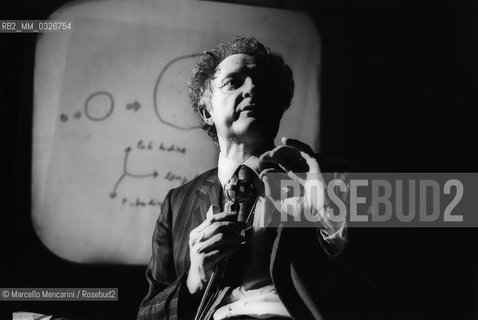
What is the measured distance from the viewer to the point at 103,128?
1.53m

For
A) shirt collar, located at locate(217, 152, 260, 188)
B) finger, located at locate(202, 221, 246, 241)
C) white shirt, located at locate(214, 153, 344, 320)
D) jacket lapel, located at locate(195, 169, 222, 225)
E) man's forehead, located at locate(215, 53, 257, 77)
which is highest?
man's forehead, located at locate(215, 53, 257, 77)

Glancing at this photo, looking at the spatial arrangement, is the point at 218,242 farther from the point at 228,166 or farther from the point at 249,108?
the point at 249,108

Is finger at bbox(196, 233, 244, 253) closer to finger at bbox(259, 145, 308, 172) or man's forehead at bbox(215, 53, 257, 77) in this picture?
finger at bbox(259, 145, 308, 172)

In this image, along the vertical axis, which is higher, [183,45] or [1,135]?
[183,45]

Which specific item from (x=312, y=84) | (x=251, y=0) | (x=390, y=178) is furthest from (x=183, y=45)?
(x=390, y=178)

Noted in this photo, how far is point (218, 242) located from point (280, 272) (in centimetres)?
16

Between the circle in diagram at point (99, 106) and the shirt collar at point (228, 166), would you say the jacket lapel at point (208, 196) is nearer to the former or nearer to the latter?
the shirt collar at point (228, 166)

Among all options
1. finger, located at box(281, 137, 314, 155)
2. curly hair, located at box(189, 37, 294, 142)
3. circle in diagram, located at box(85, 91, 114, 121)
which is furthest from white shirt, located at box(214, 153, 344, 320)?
circle in diagram, located at box(85, 91, 114, 121)

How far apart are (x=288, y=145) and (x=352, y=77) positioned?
25 centimetres

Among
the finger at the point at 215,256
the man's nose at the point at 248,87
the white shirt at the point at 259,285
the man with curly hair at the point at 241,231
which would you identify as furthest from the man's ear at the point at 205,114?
the finger at the point at 215,256

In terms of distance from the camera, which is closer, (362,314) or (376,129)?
(362,314)

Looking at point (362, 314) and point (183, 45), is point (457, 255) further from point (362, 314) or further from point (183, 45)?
point (183, 45)

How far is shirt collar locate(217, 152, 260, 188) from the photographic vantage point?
1.49m

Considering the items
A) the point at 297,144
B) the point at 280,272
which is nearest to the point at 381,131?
the point at 297,144
